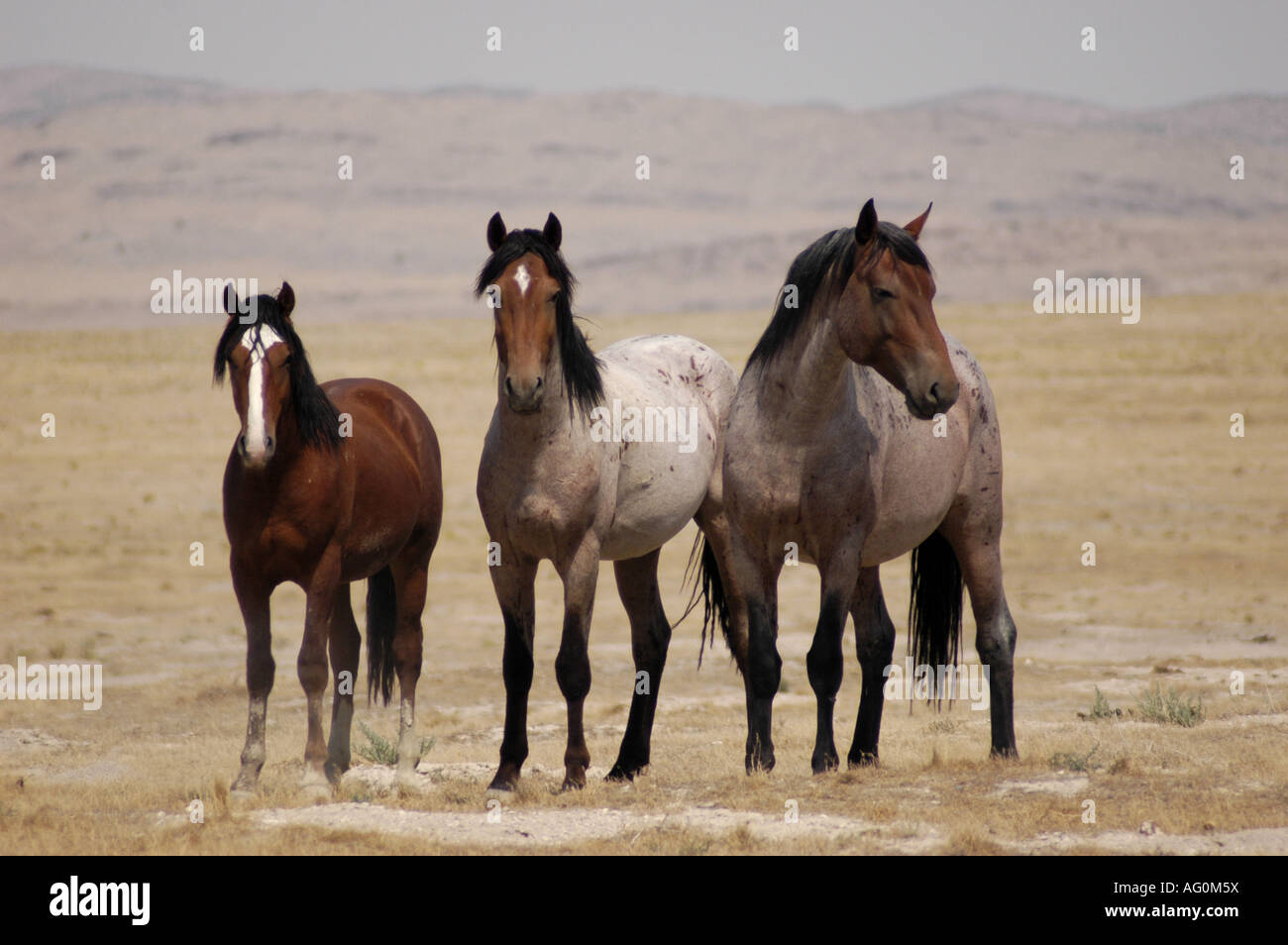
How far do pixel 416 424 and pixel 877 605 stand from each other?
3.08 meters

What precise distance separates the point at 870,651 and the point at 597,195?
132 m

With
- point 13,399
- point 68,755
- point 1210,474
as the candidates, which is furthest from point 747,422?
point 13,399

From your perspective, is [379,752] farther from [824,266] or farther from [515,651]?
[824,266]

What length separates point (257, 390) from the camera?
7.68 meters

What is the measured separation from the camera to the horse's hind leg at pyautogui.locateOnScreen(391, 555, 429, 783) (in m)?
8.80

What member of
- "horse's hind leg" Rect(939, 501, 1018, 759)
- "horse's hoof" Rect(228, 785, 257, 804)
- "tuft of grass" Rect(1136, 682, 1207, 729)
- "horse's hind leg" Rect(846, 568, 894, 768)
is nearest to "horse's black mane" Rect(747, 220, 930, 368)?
"horse's hind leg" Rect(846, 568, 894, 768)

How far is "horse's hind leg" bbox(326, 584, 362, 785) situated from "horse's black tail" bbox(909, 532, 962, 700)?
363cm

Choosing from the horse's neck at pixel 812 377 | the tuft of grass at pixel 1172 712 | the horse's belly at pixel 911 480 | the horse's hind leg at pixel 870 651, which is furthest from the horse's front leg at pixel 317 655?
the tuft of grass at pixel 1172 712

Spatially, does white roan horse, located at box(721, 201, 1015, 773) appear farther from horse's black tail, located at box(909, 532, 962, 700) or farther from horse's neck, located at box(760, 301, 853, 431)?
horse's black tail, located at box(909, 532, 962, 700)

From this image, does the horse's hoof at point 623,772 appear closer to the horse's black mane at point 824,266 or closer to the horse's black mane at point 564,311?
the horse's black mane at point 564,311

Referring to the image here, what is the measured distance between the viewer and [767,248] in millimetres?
102812

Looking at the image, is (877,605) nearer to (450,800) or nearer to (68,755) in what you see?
(450,800)

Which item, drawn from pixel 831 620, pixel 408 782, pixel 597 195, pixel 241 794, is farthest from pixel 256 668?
pixel 597 195

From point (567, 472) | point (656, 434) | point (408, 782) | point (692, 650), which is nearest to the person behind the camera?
point (567, 472)
